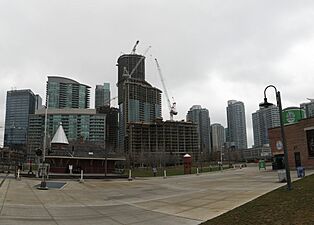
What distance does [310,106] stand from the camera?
78438 millimetres

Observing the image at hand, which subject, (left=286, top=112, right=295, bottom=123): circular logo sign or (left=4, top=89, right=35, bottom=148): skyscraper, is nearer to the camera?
(left=286, top=112, right=295, bottom=123): circular logo sign

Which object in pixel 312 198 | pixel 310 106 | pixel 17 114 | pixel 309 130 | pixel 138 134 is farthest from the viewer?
pixel 138 134

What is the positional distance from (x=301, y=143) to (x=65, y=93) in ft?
408

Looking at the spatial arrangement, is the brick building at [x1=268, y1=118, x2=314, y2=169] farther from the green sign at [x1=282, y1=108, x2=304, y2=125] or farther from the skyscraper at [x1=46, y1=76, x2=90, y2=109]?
the skyscraper at [x1=46, y1=76, x2=90, y2=109]

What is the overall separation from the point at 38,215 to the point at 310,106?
7661 cm

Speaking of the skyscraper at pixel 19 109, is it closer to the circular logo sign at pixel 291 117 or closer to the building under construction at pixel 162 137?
the building under construction at pixel 162 137

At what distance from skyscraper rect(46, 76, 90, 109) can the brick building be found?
105 metres

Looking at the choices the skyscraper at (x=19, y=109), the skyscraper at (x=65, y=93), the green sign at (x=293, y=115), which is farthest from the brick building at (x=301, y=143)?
the skyscraper at (x=65, y=93)

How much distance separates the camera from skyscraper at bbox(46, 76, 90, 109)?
143250 millimetres

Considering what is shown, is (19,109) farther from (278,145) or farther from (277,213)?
(277,213)

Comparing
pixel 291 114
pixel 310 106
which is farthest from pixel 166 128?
pixel 291 114

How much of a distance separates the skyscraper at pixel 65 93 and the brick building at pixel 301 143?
344 ft

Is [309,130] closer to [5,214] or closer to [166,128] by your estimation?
[5,214]

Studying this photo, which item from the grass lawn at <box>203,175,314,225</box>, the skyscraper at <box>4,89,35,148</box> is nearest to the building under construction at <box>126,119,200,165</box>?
the skyscraper at <box>4,89,35,148</box>
